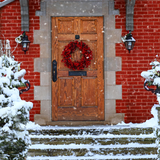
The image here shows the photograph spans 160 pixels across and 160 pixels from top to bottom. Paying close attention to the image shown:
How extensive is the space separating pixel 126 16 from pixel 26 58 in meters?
2.54

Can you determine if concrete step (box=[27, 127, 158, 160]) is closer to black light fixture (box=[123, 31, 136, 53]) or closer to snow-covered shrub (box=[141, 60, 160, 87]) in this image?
snow-covered shrub (box=[141, 60, 160, 87])

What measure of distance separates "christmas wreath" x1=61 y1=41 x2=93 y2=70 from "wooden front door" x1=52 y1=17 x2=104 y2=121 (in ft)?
0.39

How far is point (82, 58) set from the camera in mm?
5266

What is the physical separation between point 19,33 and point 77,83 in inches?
71.2

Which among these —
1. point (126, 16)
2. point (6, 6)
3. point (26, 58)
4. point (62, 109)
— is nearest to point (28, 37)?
point (26, 58)

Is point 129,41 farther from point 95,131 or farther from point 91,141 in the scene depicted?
point 91,141

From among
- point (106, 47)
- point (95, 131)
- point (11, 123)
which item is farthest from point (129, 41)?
point (11, 123)

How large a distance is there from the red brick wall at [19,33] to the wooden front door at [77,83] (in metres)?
0.42

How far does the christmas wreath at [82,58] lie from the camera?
5.24 m

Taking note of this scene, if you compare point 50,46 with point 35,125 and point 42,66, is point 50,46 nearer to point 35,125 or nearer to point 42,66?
point 42,66

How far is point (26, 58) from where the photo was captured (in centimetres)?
530

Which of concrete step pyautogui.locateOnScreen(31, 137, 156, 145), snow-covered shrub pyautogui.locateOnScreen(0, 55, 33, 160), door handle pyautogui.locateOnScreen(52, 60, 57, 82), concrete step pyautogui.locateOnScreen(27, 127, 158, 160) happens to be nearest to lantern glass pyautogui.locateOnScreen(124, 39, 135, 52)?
door handle pyautogui.locateOnScreen(52, 60, 57, 82)

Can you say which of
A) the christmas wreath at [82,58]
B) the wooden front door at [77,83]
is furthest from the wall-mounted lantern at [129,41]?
the christmas wreath at [82,58]

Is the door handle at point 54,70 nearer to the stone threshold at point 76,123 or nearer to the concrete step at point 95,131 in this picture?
the stone threshold at point 76,123
